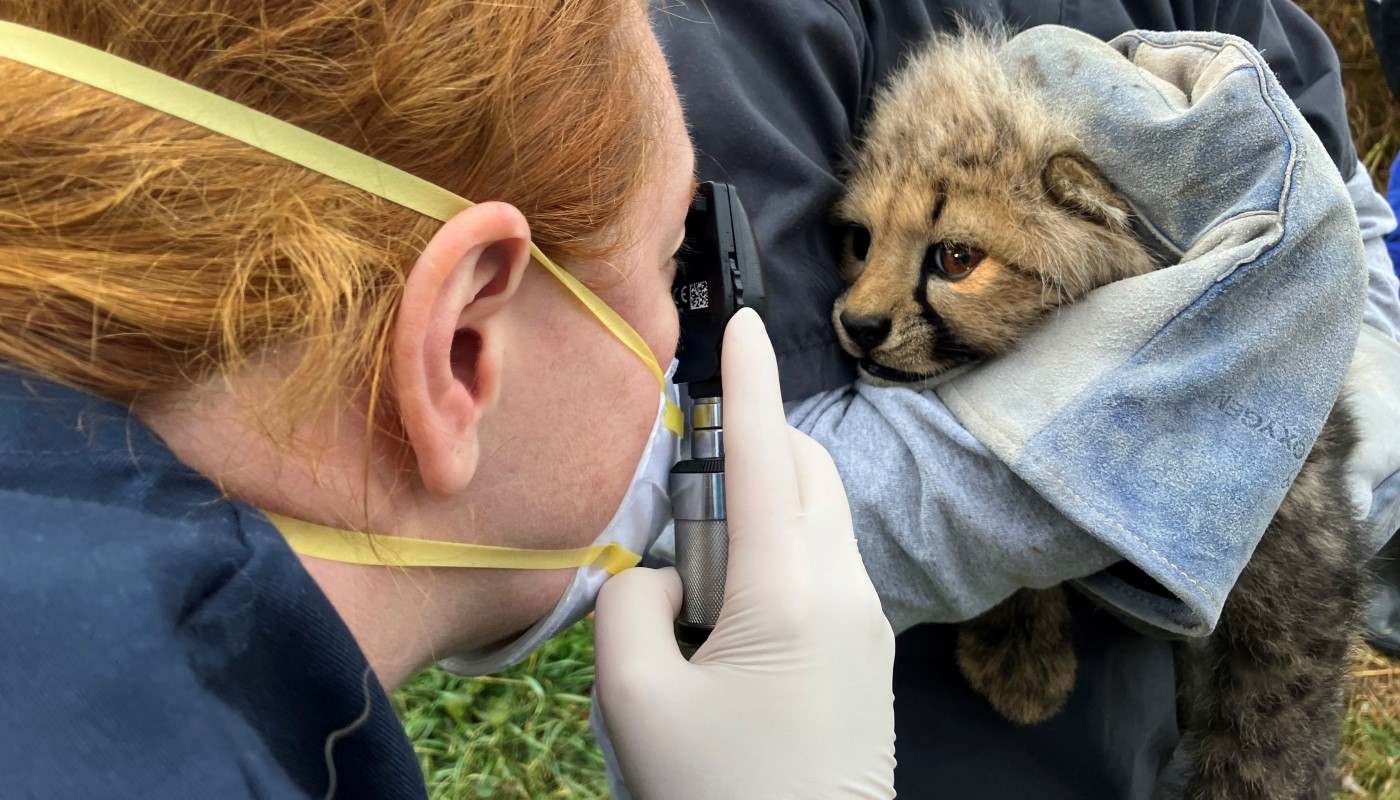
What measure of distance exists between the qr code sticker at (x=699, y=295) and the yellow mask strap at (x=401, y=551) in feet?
0.96

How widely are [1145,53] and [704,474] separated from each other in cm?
86

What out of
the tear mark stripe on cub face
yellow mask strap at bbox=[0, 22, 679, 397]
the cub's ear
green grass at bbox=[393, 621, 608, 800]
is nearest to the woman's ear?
yellow mask strap at bbox=[0, 22, 679, 397]

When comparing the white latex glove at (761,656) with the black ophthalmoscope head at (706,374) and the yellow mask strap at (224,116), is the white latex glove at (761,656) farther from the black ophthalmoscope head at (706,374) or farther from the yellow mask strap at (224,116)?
the yellow mask strap at (224,116)

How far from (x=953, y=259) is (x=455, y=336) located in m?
0.78

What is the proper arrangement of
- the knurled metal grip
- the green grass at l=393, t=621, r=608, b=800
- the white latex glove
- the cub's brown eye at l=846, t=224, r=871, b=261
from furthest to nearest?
the green grass at l=393, t=621, r=608, b=800 → the cub's brown eye at l=846, t=224, r=871, b=261 → the knurled metal grip → the white latex glove

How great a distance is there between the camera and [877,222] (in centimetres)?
124

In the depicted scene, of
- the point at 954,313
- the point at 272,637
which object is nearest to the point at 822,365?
the point at 954,313

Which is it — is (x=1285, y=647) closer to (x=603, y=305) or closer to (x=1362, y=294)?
(x=1362, y=294)

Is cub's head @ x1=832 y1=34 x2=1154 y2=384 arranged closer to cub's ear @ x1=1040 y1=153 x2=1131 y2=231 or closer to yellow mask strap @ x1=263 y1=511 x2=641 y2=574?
cub's ear @ x1=1040 y1=153 x2=1131 y2=231

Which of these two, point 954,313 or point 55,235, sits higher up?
point 55,235

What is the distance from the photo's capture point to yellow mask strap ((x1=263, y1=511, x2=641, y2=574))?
0.65 m

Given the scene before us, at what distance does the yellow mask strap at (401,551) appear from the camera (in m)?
0.65

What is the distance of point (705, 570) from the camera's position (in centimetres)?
93

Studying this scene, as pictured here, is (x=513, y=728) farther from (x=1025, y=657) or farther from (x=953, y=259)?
(x=953, y=259)
